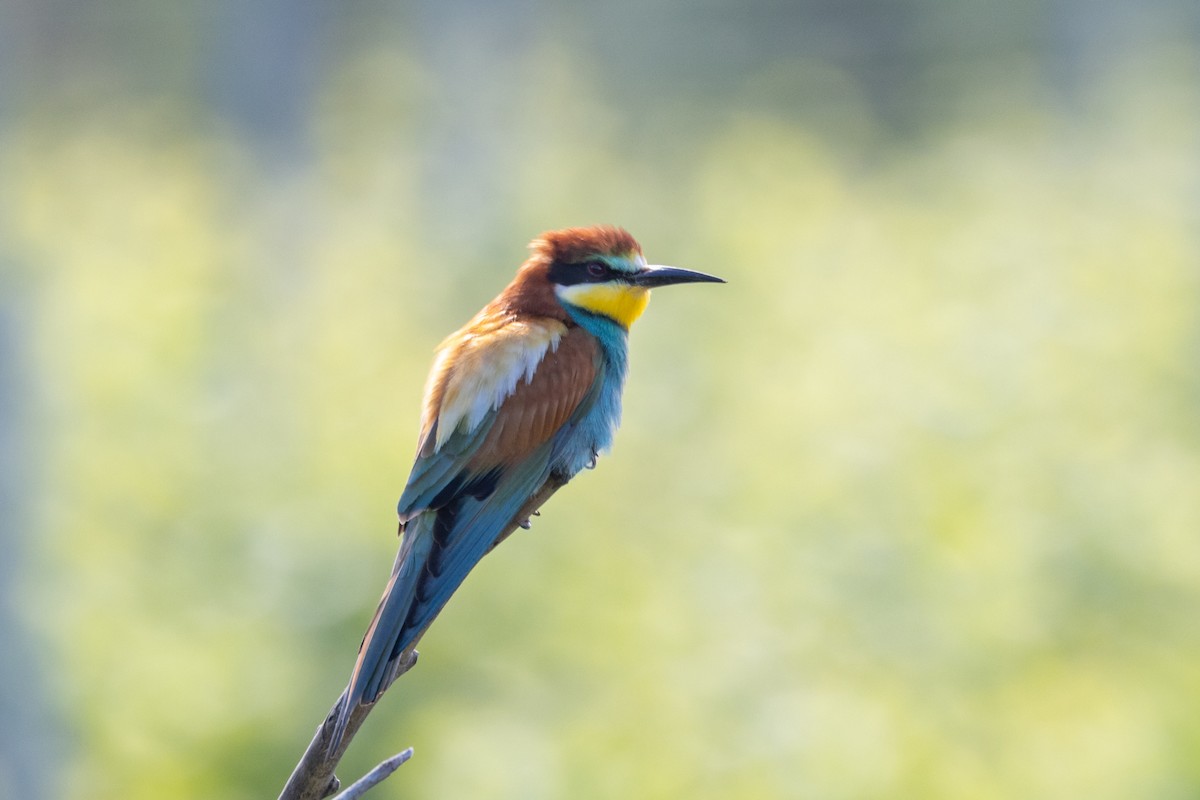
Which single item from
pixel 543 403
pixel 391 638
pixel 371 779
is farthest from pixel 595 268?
pixel 371 779

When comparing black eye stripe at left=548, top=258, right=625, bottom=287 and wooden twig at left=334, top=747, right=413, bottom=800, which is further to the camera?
black eye stripe at left=548, top=258, right=625, bottom=287

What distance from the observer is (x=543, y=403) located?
186cm

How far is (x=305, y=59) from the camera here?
827 centimetres

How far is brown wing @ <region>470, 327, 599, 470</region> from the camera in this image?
178 centimetres

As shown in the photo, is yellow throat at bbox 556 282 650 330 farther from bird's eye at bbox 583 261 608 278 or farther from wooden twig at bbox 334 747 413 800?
wooden twig at bbox 334 747 413 800

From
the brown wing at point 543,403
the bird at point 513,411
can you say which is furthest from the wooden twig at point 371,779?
the brown wing at point 543,403

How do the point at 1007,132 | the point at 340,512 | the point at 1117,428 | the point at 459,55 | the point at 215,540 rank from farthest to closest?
the point at 1007,132 → the point at 459,55 → the point at 1117,428 → the point at 215,540 → the point at 340,512

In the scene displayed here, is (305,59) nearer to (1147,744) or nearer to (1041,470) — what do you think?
(1041,470)

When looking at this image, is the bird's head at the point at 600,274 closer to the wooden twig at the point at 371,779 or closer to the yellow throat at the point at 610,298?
the yellow throat at the point at 610,298

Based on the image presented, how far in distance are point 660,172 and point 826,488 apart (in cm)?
552

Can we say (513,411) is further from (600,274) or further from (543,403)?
(600,274)

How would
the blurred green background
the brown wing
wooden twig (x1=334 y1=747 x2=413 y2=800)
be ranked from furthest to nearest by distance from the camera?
the blurred green background → the brown wing → wooden twig (x1=334 y1=747 x2=413 y2=800)

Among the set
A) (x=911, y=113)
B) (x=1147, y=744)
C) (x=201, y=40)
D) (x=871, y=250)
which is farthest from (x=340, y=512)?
(x=201, y=40)

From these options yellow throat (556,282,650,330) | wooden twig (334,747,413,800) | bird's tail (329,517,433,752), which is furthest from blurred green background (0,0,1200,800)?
wooden twig (334,747,413,800)
